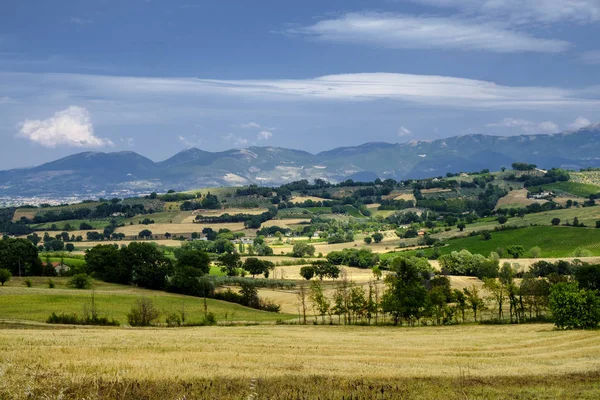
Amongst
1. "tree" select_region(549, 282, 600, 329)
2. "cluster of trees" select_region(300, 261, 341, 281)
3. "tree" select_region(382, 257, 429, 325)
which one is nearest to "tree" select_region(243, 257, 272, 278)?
"cluster of trees" select_region(300, 261, 341, 281)

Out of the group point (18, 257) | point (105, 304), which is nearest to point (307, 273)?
point (18, 257)

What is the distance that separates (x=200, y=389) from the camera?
27078 millimetres

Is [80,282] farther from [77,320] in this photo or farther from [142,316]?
[77,320]

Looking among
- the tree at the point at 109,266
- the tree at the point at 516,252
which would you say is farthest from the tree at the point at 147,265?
the tree at the point at 516,252

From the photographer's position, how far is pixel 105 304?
95875 millimetres

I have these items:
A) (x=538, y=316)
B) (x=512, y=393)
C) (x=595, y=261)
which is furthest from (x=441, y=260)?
(x=512, y=393)

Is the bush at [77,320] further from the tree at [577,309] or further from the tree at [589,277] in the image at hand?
the tree at [589,277]

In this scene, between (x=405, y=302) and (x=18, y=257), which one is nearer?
(x=405, y=302)

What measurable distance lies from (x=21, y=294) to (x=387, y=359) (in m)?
71.9

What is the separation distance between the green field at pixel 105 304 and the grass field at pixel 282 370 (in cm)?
3815

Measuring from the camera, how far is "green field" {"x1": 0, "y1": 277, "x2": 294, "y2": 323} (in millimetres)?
84312

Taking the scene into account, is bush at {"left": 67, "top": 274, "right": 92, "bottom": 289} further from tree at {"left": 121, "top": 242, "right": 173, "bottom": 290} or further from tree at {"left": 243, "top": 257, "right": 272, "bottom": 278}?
tree at {"left": 243, "top": 257, "right": 272, "bottom": 278}

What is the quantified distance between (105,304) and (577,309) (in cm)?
6334

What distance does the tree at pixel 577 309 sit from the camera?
71.4m
